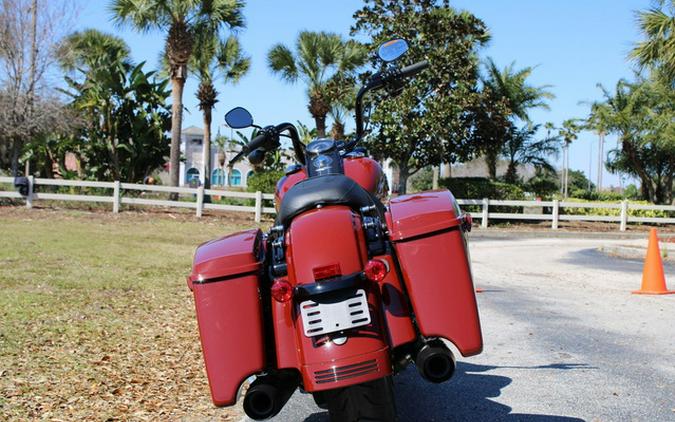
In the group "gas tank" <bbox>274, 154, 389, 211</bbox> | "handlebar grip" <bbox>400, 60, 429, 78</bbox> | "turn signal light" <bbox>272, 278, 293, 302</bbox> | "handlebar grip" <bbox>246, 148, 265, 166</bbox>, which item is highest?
"handlebar grip" <bbox>400, 60, 429, 78</bbox>

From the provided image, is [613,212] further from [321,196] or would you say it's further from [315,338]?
[315,338]

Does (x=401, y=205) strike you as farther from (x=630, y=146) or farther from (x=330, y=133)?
(x=630, y=146)

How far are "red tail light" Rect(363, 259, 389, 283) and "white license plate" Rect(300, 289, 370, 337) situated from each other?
0.08 m

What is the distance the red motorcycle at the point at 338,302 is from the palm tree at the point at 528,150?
32.2m

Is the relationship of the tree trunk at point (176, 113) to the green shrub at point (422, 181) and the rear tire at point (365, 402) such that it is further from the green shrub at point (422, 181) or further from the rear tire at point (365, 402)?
the green shrub at point (422, 181)

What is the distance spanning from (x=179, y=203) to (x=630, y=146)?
21.6m

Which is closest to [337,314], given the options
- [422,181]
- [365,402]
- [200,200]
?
[365,402]

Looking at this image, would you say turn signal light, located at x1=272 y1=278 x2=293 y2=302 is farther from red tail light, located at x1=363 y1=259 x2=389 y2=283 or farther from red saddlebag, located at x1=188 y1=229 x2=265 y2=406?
red tail light, located at x1=363 y1=259 x2=389 y2=283

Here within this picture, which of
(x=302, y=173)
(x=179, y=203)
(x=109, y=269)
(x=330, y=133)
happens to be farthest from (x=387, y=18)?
(x=302, y=173)

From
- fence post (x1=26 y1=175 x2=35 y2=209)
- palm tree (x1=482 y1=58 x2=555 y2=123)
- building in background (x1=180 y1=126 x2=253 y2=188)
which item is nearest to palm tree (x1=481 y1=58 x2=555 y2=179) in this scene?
palm tree (x1=482 y1=58 x2=555 y2=123)

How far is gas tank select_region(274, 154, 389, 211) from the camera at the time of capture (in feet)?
14.1

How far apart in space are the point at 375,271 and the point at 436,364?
50cm

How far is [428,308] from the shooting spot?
10.9 feet

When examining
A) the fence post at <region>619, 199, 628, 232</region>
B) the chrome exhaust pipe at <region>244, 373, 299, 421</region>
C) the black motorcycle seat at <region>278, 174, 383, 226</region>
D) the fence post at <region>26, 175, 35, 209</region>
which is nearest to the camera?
the chrome exhaust pipe at <region>244, 373, 299, 421</region>
